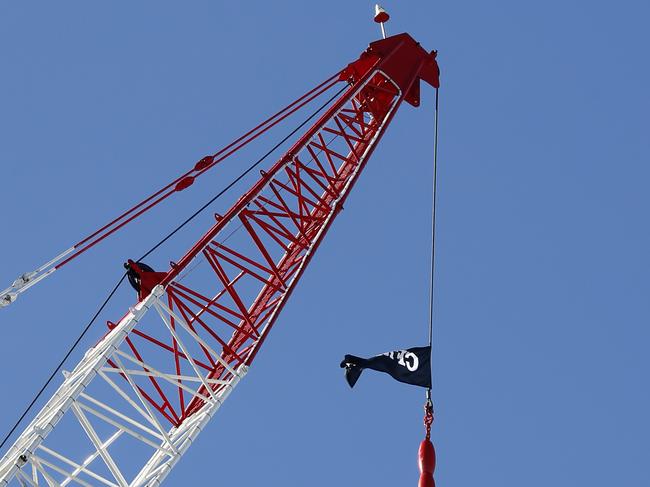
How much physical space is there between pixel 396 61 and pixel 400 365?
41.8ft

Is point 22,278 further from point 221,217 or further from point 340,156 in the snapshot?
point 340,156

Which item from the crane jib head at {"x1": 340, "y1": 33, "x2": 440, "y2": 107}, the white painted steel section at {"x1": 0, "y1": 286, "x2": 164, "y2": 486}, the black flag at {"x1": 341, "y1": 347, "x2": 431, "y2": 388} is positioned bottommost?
the white painted steel section at {"x1": 0, "y1": 286, "x2": 164, "y2": 486}

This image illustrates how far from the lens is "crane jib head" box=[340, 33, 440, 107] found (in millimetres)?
55844

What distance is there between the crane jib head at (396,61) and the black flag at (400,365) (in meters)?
11.3

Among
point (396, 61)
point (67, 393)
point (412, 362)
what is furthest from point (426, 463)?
point (396, 61)

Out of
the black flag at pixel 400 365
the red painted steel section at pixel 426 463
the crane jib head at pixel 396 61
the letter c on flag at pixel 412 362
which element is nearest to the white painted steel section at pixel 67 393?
the black flag at pixel 400 365

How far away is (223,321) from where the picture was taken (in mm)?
48062

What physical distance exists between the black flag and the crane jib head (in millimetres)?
11313

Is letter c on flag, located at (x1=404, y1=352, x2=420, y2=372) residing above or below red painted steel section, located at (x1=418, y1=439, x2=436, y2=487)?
above

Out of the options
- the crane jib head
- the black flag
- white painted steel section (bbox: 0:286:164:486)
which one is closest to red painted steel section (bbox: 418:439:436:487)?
the black flag

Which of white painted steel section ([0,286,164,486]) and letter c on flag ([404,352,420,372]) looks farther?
letter c on flag ([404,352,420,372])

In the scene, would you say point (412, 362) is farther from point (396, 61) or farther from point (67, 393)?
point (396, 61)

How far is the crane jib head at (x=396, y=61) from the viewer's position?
5584cm

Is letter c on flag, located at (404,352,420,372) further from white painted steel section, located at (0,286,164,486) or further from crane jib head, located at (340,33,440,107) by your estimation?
crane jib head, located at (340,33,440,107)
